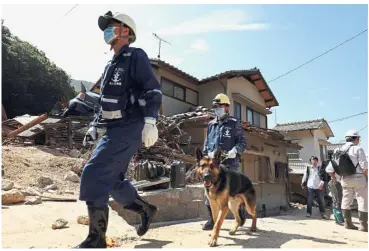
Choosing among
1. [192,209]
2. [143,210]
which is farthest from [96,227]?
[192,209]

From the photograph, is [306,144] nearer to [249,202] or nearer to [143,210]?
[249,202]

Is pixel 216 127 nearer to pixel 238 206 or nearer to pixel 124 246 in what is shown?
pixel 238 206

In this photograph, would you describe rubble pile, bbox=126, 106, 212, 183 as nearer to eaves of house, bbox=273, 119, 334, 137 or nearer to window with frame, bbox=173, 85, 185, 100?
window with frame, bbox=173, 85, 185, 100

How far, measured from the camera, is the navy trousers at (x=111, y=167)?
2.90m

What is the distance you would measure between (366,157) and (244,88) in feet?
40.5

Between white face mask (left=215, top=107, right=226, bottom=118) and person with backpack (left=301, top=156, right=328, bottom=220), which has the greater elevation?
white face mask (left=215, top=107, right=226, bottom=118)

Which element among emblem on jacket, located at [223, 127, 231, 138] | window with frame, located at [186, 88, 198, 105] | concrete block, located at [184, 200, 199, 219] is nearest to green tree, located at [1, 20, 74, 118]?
window with frame, located at [186, 88, 198, 105]

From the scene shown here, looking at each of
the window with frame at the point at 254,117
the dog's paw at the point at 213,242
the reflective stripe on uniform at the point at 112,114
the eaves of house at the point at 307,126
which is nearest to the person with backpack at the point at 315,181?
the window with frame at the point at 254,117

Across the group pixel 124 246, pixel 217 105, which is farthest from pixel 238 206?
pixel 124 246

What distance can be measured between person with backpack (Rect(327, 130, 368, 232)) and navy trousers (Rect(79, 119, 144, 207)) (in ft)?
17.9

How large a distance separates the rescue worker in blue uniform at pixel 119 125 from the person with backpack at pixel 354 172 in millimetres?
5193

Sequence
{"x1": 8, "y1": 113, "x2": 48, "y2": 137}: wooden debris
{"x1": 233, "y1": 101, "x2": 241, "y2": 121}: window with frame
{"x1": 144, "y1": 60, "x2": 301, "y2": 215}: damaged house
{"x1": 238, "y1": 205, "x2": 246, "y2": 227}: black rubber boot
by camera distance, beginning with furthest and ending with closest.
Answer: {"x1": 233, "y1": 101, "x2": 241, "y2": 121}: window with frame → {"x1": 144, "y1": 60, "x2": 301, "y2": 215}: damaged house → {"x1": 8, "y1": 113, "x2": 48, "y2": 137}: wooden debris → {"x1": 238, "y1": 205, "x2": 246, "y2": 227}: black rubber boot

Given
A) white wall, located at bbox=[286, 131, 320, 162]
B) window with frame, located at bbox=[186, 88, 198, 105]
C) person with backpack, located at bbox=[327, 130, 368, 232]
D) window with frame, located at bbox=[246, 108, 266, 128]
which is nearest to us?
person with backpack, located at bbox=[327, 130, 368, 232]

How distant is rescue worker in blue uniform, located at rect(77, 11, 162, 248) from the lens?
9.61 feet
